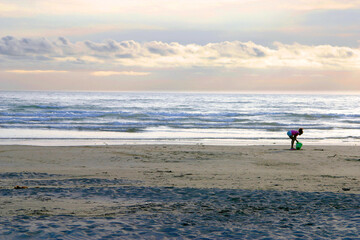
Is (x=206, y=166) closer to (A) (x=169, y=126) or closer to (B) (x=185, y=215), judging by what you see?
(B) (x=185, y=215)

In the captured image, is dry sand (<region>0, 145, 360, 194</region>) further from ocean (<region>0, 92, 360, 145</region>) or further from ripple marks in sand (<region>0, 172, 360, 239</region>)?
ocean (<region>0, 92, 360, 145</region>)

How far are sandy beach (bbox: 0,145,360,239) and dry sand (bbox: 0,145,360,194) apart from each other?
28 millimetres

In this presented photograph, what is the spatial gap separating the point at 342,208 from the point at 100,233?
4097mm

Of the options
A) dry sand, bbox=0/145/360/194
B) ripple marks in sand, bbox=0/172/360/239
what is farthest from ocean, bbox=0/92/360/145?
ripple marks in sand, bbox=0/172/360/239

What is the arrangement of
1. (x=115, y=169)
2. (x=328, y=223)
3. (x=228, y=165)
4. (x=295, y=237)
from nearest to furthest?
(x=295, y=237) < (x=328, y=223) < (x=115, y=169) < (x=228, y=165)

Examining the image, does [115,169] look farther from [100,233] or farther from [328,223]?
[328,223]

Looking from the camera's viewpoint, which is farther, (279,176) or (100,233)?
(279,176)

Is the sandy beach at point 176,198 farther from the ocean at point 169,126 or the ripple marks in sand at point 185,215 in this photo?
the ocean at point 169,126

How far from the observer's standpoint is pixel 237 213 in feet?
21.8

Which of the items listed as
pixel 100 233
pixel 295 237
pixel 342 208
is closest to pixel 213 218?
pixel 295 237

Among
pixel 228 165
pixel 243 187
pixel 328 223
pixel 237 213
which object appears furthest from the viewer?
pixel 228 165

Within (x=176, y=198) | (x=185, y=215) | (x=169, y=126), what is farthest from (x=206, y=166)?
(x=169, y=126)

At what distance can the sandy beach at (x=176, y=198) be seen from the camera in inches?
227

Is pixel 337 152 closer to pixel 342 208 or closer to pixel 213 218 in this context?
pixel 342 208
